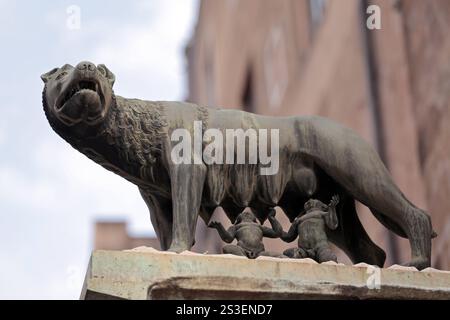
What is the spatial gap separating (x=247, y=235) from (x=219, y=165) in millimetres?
484

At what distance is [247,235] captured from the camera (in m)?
7.87

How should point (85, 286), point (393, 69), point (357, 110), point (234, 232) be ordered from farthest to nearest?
point (357, 110), point (393, 69), point (234, 232), point (85, 286)

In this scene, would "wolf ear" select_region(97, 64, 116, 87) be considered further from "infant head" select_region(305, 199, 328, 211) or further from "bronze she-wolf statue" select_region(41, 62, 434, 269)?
"infant head" select_region(305, 199, 328, 211)

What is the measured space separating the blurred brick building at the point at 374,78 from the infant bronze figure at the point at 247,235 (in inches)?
304

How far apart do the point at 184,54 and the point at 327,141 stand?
112 ft

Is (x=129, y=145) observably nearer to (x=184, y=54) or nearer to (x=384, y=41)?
(x=384, y=41)

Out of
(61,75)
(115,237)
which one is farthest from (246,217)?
(115,237)

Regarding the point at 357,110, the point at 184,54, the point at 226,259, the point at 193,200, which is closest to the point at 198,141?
the point at 193,200

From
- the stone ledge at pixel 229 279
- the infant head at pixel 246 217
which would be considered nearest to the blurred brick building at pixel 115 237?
the infant head at pixel 246 217

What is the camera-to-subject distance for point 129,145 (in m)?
8.16

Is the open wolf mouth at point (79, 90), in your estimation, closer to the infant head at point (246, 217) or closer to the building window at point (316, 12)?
the infant head at point (246, 217)

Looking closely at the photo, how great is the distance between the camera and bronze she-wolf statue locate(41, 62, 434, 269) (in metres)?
8.02

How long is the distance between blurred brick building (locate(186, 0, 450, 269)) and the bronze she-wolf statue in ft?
24.1

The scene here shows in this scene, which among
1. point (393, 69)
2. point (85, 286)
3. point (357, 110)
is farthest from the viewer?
point (357, 110)
